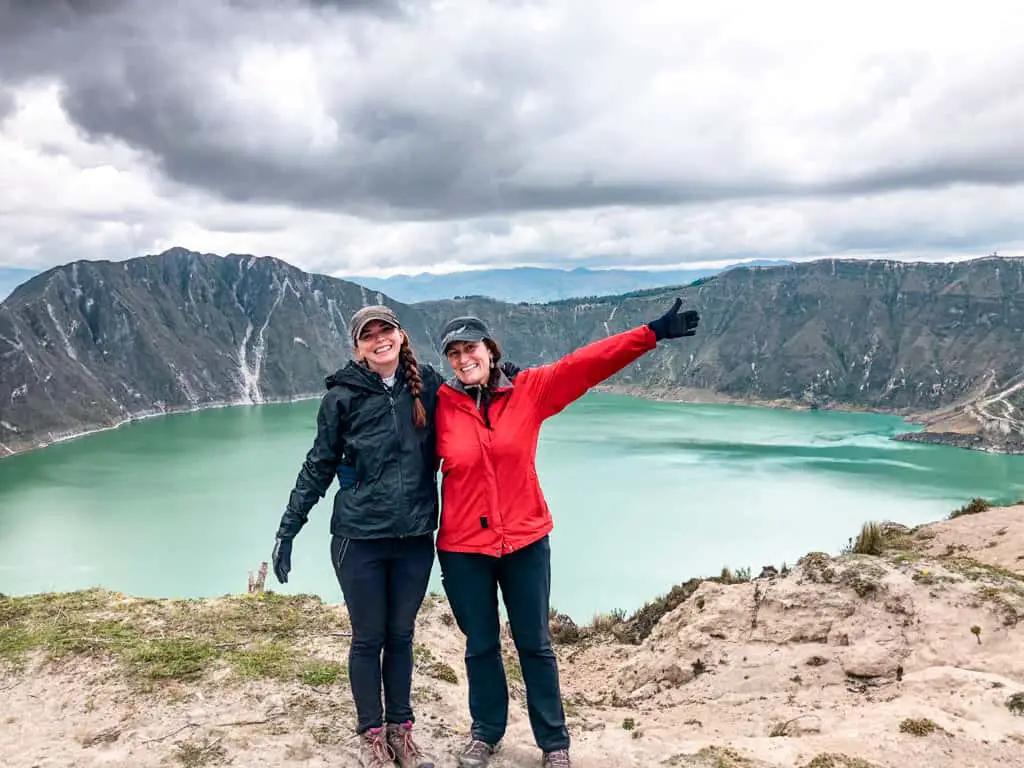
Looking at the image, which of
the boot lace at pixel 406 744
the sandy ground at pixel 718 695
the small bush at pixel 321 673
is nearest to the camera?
the boot lace at pixel 406 744

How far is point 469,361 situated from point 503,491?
716mm

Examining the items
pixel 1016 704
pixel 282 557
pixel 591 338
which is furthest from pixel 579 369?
pixel 591 338

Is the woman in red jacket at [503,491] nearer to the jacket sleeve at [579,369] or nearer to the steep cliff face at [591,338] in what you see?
the jacket sleeve at [579,369]

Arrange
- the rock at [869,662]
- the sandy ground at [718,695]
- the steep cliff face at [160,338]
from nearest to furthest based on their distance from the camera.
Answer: the sandy ground at [718,695], the rock at [869,662], the steep cliff face at [160,338]

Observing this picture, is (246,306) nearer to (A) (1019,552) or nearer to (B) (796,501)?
(B) (796,501)

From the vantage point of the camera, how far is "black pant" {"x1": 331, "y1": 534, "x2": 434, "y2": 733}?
3.85 m

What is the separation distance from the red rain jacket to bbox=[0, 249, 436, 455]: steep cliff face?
8601cm

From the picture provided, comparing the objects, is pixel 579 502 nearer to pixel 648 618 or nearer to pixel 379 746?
pixel 648 618

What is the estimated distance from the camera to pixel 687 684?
22.0 feet

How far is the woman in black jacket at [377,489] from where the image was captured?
150 inches

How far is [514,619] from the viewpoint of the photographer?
393 centimetres

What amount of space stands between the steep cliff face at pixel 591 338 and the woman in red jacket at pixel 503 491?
82.9 metres

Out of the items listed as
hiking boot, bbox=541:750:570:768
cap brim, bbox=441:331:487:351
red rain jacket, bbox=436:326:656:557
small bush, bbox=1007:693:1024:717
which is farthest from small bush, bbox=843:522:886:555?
cap brim, bbox=441:331:487:351

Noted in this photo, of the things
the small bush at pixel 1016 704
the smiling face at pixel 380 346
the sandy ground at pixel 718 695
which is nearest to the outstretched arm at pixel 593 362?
the smiling face at pixel 380 346
